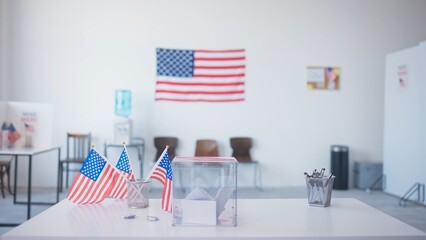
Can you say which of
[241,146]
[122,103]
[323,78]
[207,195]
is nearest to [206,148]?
[241,146]

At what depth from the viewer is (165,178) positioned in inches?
76.4

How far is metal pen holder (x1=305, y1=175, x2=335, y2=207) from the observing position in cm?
194

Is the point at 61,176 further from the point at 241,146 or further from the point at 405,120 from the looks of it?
the point at 405,120

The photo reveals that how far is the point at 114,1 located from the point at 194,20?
1.34 metres

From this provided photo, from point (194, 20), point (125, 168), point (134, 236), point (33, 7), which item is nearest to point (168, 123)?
point (194, 20)

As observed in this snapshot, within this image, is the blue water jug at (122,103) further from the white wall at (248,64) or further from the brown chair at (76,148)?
the brown chair at (76,148)

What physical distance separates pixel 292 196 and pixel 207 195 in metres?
4.15

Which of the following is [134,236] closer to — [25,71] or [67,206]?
[67,206]

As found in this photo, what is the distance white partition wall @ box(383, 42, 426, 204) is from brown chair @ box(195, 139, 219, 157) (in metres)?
2.74

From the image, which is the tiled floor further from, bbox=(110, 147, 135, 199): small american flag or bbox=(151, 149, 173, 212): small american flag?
bbox=(151, 149, 173, 212): small american flag

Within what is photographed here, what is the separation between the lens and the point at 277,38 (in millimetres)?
6355

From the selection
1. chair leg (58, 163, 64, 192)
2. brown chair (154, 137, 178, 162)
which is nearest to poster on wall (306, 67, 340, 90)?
brown chair (154, 137, 178, 162)

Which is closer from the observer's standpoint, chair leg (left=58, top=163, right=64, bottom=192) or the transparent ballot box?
the transparent ballot box

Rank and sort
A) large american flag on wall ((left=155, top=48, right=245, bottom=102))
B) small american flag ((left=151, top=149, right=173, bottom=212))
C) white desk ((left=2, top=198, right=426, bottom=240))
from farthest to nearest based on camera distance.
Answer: large american flag on wall ((left=155, top=48, right=245, bottom=102)) < small american flag ((left=151, top=149, right=173, bottom=212)) < white desk ((left=2, top=198, right=426, bottom=240))
